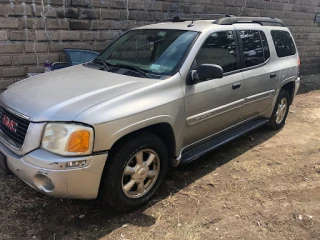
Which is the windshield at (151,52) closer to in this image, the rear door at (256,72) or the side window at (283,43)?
the rear door at (256,72)

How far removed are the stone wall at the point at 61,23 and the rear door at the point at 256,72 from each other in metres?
2.81

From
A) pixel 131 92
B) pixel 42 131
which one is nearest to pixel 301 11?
pixel 131 92

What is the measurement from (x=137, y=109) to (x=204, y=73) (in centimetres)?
91

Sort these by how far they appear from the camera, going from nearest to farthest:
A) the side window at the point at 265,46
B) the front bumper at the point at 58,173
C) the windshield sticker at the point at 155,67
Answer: the front bumper at the point at 58,173 → the windshield sticker at the point at 155,67 → the side window at the point at 265,46

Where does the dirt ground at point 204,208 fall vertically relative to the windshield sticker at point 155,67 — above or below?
below

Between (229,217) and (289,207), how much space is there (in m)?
0.69

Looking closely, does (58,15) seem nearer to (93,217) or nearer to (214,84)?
(214,84)

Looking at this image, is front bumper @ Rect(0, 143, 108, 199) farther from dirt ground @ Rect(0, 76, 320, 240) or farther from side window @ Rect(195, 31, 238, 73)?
side window @ Rect(195, 31, 238, 73)

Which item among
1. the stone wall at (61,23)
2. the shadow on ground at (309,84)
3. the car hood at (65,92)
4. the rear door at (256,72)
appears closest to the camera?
the car hood at (65,92)

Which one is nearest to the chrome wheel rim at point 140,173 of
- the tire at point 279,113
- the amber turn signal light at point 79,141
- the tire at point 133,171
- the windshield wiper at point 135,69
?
the tire at point 133,171

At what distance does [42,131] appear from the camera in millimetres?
2656

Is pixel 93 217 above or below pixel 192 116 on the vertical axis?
below

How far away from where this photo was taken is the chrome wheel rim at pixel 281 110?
18.0ft

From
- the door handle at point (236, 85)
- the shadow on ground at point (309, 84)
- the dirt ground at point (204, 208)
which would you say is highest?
the door handle at point (236, 85)
